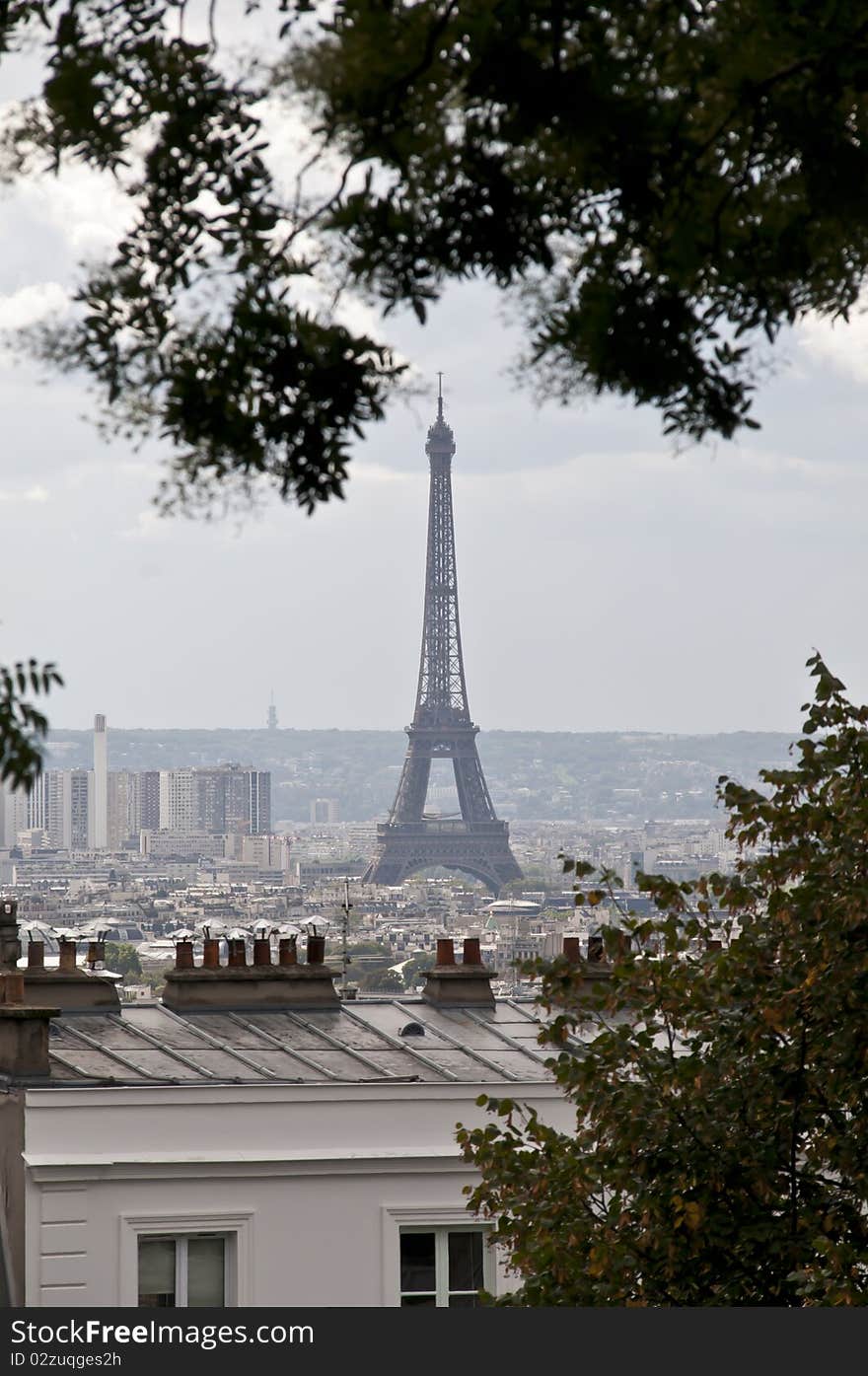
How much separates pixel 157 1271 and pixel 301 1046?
3.57 meters

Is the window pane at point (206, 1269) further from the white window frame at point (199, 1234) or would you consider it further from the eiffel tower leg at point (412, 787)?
the eiffel tower leg at point (412, 787)

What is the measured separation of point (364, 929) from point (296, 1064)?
8415cm

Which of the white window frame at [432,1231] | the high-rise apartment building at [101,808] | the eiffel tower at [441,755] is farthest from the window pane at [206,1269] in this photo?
the eiffel tower at [441,755]

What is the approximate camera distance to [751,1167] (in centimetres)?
1197

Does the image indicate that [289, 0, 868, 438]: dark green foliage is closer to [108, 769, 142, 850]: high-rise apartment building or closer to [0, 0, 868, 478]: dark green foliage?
[0, 0, 868, 478]: dark green foliage

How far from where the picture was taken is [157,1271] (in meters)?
17.0

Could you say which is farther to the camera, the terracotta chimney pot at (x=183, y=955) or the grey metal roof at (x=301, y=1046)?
the terracotta chimney pot at (x=183, y=955)

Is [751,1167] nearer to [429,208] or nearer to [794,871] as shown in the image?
[794,871]

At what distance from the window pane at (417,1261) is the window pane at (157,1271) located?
1947mm

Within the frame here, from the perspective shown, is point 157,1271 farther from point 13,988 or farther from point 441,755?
point 441,755

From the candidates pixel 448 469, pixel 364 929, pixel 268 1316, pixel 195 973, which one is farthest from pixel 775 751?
pixel 268 1316

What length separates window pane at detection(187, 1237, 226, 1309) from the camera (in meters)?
17.0

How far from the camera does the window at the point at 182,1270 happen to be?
16.8 meters

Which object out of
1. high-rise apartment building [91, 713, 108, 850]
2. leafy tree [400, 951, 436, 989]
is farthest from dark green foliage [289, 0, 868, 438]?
high-rise apartment building [91, 713, 108, 850]
